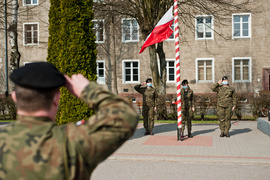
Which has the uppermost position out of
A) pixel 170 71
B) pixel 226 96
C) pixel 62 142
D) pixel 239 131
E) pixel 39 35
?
pixel 39 35

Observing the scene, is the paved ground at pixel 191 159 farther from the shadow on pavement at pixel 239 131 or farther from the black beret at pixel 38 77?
the black beret at pixel 38 77

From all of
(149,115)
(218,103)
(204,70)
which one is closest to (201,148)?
(218,103)

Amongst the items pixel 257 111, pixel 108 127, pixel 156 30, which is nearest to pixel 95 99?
pixel 108 127

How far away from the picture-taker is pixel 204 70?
2830 centimetres

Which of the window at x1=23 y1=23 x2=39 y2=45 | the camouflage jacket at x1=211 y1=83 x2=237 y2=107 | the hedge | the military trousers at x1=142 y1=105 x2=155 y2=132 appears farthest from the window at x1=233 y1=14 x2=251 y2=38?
the hedge

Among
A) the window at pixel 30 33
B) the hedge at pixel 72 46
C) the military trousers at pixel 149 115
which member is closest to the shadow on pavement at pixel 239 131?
the military trousers at pixel 149 115

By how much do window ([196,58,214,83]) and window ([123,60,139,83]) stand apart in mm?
5037

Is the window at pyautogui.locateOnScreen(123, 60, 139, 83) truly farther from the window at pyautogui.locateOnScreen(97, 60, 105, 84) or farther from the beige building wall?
the beige building wall

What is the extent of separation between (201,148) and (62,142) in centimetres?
835

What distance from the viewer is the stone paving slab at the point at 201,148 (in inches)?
323

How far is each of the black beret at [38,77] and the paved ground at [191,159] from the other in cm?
516

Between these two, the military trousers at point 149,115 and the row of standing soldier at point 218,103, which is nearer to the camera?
the row of standing soldier at point 218,103

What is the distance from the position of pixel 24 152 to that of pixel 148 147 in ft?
27.6

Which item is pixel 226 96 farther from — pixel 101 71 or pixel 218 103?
pixel 101 71
